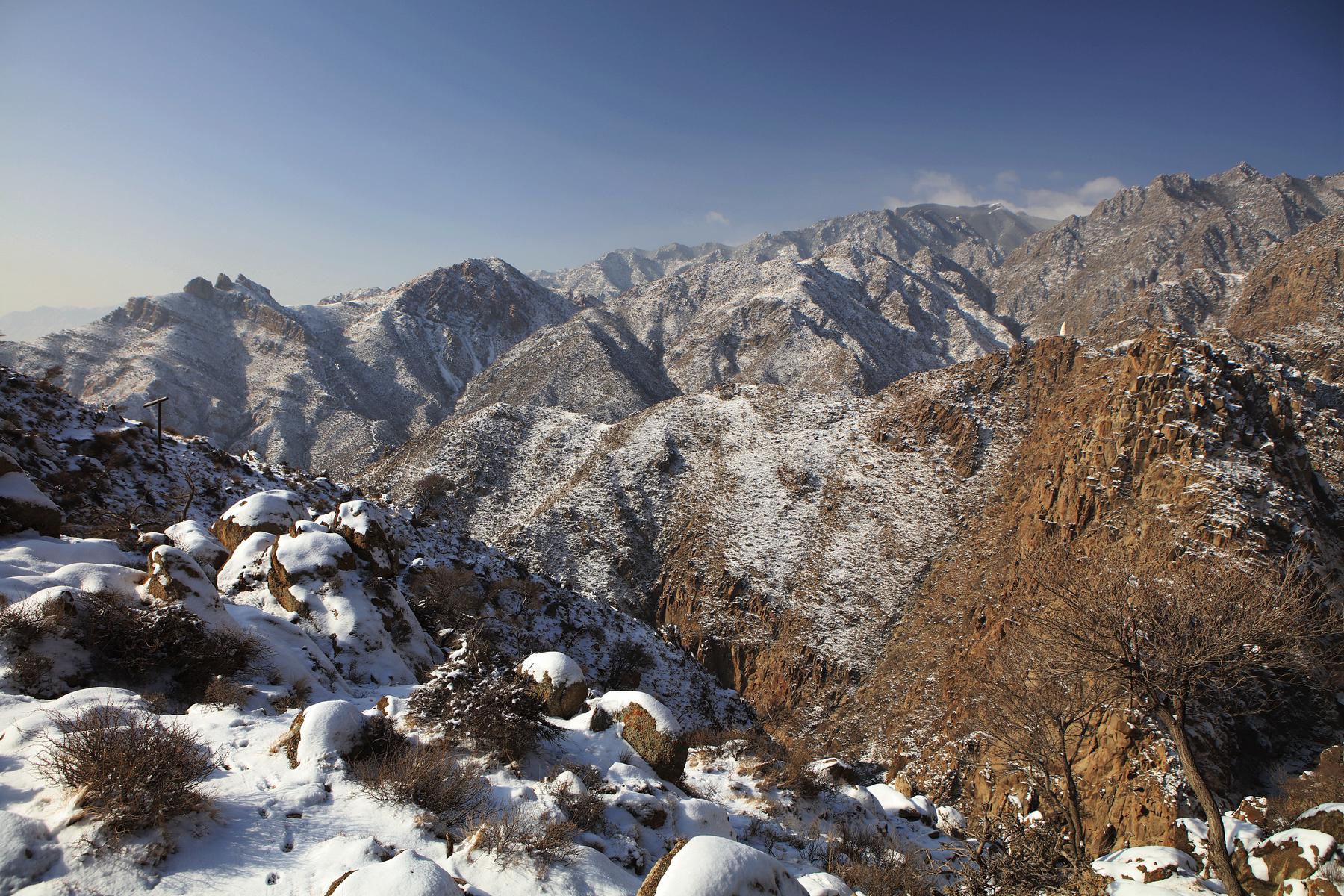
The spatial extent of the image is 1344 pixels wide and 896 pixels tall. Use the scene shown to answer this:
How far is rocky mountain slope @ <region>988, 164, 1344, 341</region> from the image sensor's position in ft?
335

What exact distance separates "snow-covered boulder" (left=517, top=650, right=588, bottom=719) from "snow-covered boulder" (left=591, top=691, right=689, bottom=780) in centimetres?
46

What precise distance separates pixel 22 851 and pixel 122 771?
69 cm

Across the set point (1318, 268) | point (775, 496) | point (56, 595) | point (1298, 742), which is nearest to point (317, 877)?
point (56, 595)

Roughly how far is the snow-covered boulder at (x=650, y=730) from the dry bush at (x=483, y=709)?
1.57 meters

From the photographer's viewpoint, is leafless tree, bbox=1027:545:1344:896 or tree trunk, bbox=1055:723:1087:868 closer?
leafless tree, bbox=1027:545:1344:896

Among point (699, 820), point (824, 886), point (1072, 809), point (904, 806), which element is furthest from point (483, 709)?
point (904, 806)

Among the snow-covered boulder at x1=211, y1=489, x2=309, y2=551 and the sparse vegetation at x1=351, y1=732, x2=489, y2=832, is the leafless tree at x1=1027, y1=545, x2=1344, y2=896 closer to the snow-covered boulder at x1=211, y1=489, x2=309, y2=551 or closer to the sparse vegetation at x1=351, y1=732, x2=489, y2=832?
the sparse vegetation at x1=351, y1=732, x2=489, y2=832

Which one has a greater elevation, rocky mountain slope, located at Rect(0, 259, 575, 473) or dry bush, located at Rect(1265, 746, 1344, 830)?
rocky mountain slope, located at Rect(0, 259, 575, 473)

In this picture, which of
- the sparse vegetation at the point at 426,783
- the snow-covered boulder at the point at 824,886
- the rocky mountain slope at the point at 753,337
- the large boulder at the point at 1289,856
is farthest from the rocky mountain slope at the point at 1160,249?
the sparse vegetation at the point at 426,783

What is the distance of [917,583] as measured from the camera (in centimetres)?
3053

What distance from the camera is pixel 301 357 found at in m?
101

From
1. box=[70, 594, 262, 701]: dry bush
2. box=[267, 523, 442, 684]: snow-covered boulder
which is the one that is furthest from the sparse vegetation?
box=[267, 523, 442, 684]: snow-covered boulder

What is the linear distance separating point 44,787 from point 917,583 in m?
32.6

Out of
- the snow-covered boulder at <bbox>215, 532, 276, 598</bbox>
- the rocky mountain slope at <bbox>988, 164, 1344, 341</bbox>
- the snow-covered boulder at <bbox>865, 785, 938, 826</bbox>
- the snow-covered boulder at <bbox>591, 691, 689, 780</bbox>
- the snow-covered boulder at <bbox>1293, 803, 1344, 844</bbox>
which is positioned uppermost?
the rocky mountain slope at <bbox>988, 164, 1344, 341</bbox>
